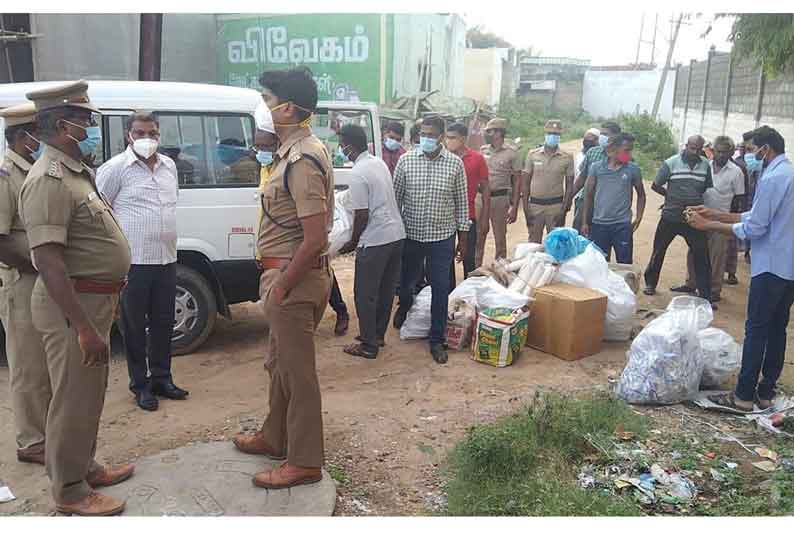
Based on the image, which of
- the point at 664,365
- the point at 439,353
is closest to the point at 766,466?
the point at 664,365

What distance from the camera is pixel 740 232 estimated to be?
13.7ft

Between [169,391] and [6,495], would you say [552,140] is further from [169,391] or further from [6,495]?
[6,495]

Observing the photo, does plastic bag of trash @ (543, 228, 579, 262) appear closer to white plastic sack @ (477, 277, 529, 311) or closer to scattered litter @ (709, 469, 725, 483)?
white plastic sack @ (477, 277, 529, 311)

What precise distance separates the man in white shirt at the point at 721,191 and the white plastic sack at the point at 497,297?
8.80ft

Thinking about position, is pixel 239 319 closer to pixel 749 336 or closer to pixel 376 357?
pixel 376 357

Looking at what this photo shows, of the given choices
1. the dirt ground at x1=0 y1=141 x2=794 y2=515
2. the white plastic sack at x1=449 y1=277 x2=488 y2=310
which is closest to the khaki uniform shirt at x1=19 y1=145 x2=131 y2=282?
the dirt ground at x1=0 y1=141 x2=794 y2=515

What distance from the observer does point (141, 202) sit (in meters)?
4.02

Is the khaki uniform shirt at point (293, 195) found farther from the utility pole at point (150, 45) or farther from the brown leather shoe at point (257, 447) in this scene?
the utility pole at point (150, 45)

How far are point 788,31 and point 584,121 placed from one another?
2823 centimetres

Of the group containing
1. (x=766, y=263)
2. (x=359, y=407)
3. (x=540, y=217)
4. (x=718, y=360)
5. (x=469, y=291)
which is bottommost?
(x=359, y=407)

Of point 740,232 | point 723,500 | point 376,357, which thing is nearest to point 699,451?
point 723,500

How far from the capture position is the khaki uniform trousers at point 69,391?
2881mm

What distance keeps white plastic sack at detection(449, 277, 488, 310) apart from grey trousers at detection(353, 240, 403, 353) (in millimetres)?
606

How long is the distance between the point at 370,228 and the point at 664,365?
2.17 metres
